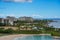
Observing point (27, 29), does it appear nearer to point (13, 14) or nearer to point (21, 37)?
point (21, 37)

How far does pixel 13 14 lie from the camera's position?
2.45 meters

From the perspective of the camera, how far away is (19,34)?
2428 mm

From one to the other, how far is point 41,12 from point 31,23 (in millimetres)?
260

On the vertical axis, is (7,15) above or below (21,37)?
above

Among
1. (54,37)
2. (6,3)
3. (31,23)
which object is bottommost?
(54,37)

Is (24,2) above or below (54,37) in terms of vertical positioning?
above

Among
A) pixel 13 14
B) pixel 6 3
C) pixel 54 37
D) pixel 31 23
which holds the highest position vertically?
pixel 6 3

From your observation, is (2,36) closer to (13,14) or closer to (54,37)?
(13,14)

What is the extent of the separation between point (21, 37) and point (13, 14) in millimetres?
417

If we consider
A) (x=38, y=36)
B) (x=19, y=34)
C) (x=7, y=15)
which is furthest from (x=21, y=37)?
(x=7, y=15)

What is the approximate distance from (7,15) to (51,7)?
30.5 inches

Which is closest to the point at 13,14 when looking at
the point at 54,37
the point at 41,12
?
the point at 41,12

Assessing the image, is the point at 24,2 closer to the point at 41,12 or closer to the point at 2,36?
the point at 41,12

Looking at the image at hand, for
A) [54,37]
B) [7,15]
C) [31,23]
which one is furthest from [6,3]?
[54,37]
